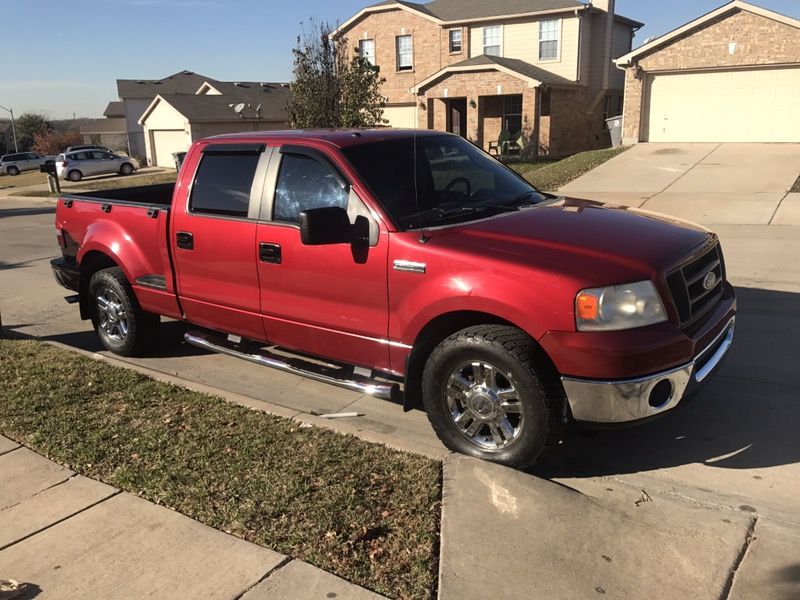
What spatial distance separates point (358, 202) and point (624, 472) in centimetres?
225

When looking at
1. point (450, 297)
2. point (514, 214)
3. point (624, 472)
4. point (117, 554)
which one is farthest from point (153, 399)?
point (624, 472)

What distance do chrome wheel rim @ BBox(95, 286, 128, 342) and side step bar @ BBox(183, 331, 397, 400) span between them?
0.84 meters

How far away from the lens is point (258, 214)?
485cm

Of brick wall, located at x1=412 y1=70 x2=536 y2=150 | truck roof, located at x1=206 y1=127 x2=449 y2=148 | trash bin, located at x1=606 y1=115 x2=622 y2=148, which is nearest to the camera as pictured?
truck roof, located at x1=206 y1=127 x2=449 y2=148

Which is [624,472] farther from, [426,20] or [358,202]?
[426,20]

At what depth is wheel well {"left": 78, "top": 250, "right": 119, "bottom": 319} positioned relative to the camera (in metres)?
6.31

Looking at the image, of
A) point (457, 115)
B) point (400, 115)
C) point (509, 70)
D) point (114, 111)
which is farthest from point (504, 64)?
point (114, 111)

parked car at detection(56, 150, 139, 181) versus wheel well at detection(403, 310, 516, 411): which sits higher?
wheel well at detection(403, 310, 516, 411)

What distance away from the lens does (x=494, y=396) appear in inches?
152

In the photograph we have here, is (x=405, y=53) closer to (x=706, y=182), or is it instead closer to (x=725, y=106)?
(x=725, y=106)

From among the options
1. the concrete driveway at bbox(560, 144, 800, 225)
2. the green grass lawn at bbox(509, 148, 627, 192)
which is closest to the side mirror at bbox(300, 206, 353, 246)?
the concrete driveway at bbox(560, 144, 800, 225)

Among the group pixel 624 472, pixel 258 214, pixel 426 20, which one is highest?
pixel 426 20

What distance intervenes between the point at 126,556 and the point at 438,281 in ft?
6.84

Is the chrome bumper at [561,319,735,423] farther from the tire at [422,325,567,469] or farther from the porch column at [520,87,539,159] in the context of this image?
the porch column at [520,87,539,159]
